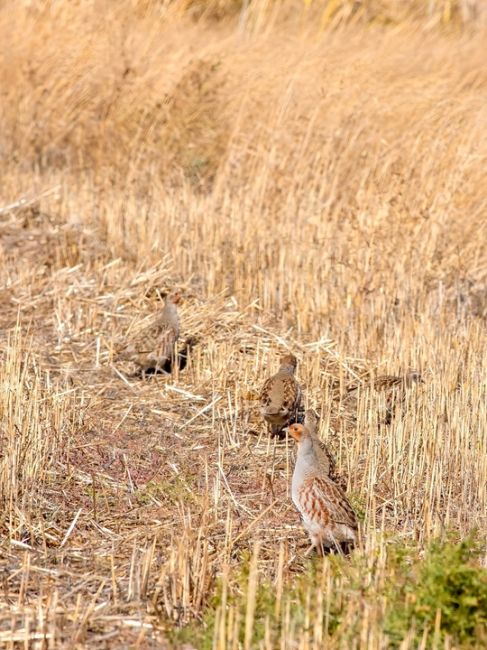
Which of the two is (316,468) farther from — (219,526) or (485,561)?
(485,561)

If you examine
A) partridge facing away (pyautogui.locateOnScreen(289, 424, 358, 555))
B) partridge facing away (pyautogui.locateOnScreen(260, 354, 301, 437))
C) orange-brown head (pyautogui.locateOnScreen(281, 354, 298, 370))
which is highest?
orange-brown head (pyautogui.locateOnScreen(281, 354, 298, 370))

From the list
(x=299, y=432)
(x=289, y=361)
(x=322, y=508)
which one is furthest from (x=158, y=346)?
(x=322, y=508)

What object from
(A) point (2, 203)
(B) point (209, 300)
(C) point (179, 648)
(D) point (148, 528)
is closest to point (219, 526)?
(D) point (148, 528)

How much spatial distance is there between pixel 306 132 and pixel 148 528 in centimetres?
810

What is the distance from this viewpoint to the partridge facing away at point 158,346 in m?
8.96

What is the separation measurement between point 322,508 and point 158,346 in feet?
10.7

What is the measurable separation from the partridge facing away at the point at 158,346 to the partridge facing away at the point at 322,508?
279 cm

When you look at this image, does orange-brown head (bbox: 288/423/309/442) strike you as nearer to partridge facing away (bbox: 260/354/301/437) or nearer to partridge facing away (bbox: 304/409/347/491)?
partridge facing away (bbox: 304/409/347/491)

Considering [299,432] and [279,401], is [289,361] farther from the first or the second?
[299,432]

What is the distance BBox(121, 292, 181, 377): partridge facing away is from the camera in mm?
8961

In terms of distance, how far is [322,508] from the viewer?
5.96 m

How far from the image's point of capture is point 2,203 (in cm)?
1296

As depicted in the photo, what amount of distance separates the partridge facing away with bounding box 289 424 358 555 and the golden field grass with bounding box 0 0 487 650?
0.13 meters

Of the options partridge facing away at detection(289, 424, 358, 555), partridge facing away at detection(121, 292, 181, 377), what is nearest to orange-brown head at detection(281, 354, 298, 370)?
partridge facing away at detection(121, 292, 181, 377)
